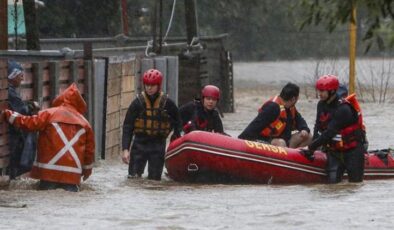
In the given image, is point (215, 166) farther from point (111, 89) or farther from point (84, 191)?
point (111, 89)

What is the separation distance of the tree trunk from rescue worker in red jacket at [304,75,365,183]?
21.0ft

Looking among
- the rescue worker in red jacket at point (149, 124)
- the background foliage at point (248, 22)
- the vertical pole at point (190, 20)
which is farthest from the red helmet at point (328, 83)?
the vertical pole at point (190, 20)

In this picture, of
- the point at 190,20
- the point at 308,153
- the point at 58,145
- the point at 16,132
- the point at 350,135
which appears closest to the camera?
the point at 58,145

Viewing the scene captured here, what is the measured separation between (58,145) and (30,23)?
23.2 feet

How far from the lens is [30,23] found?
65.3 ft

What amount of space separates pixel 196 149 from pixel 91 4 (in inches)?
1071

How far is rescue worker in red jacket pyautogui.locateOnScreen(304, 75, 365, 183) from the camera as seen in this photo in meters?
14.6

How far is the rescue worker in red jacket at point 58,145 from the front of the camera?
13117mm

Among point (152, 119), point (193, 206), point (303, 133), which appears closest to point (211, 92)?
point (152, 119)

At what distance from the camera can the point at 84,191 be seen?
13.5 metres

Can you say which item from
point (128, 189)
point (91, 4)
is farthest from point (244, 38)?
point (128, 189)

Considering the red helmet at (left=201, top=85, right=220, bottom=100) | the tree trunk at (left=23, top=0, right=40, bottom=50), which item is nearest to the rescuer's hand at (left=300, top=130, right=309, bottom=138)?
the red helmet at (left=201, top=85, right=220, bottom=100)

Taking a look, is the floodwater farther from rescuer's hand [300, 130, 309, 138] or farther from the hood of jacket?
rescuer's hand [300, 130, 309, 138]

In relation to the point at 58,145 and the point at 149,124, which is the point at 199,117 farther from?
the point at 58,145
